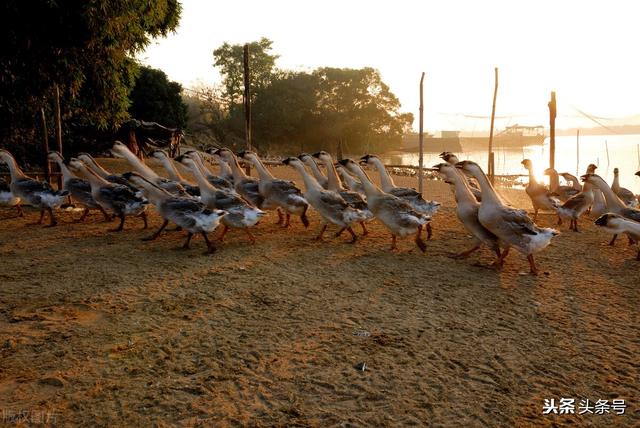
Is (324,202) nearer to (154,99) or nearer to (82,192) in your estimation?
(82,192)

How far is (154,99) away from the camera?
96.8ft

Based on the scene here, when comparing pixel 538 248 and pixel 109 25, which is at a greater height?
pixel 109 25

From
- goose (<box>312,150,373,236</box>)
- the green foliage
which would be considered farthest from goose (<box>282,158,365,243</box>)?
the green foliage

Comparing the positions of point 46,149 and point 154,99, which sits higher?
point 154,99

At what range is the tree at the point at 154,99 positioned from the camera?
29.3 metres

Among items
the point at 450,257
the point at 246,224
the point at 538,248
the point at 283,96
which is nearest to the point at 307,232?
the point at 246,224

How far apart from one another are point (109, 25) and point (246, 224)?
471 cm

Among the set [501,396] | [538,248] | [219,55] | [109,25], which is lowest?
[501,396]

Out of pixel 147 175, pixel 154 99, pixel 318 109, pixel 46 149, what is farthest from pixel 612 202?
pixel 318 109

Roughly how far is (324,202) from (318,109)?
3748cm

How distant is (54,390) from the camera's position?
11.8ft

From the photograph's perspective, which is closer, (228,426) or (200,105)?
(228,426)

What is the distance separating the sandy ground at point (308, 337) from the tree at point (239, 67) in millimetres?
40505

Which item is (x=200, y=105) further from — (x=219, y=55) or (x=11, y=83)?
(x=11, y=83)
